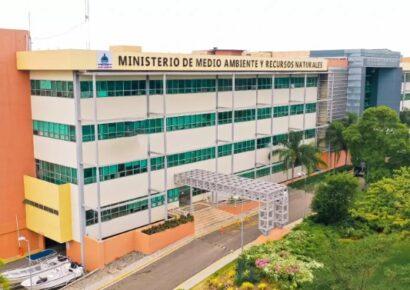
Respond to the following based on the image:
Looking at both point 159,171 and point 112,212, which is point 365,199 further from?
point 112,212

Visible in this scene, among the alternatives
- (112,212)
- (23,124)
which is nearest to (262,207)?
(112,212)

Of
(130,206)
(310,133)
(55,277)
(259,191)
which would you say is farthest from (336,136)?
(55,277)

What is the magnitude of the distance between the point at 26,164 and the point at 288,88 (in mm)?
28165

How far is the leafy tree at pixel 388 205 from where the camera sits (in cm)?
3253

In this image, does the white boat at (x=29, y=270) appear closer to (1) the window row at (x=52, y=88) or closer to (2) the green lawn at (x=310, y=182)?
(1) the window row at (x=52, y=88)

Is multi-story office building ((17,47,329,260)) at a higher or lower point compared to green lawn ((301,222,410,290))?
higher

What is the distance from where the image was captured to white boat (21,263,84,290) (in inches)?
1287

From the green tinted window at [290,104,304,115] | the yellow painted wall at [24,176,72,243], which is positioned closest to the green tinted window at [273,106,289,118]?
the green tinted window at [290,104,304,115]

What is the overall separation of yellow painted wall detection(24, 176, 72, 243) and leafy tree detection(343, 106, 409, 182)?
91.1 ft

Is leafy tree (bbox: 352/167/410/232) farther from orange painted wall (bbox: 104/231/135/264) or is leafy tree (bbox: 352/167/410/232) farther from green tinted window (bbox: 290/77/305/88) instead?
green tinted window (bbox: 290/77/305/88)

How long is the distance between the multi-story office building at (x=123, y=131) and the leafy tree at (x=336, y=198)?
33.2 ft

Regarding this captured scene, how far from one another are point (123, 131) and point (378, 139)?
25.0 m

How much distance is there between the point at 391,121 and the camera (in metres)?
46.5

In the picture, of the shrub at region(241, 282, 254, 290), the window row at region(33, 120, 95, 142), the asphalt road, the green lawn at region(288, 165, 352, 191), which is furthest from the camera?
the green lawn at region(288, 165, 352, 191)
